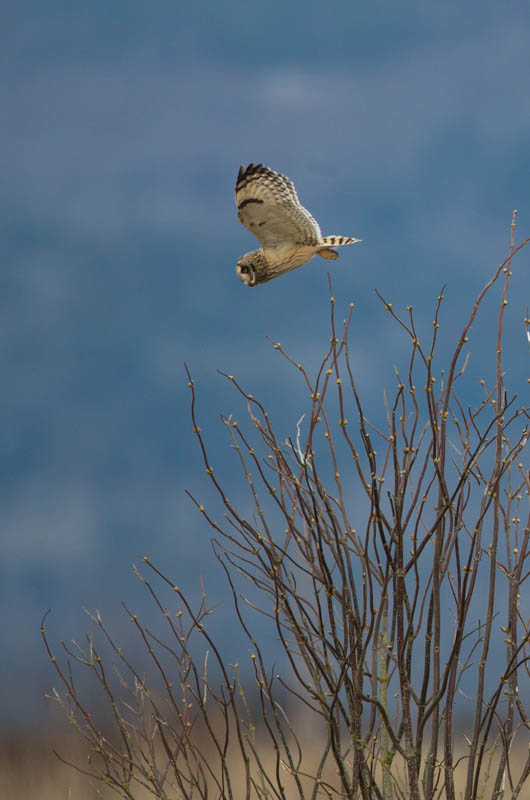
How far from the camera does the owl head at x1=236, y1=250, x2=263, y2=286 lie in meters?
3.62

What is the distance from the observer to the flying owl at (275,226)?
338 centimetres

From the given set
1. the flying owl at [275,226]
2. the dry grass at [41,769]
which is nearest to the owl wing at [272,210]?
the flying owl at [275,226]

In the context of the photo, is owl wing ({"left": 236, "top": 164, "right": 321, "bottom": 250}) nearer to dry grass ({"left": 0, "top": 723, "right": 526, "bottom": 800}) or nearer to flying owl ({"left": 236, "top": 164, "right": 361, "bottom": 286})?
flying owl ({"left": 236, "top": 164, "right": 361, "bottom": 286})

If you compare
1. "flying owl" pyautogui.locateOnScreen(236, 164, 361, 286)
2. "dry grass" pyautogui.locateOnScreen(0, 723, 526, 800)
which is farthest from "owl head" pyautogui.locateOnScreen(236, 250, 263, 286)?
"dry grass" pyautogui.locateOnScreen(0, 723, 526, 800)

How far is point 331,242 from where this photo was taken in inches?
136

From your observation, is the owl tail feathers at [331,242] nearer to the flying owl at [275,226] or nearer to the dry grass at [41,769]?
the flying owl at [275,226]

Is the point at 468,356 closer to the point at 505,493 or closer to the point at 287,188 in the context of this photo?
the point at 505,493

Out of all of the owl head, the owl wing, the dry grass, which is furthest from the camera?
the dry grass

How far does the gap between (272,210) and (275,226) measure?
0.08 metres

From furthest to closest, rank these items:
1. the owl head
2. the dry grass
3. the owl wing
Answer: the dry grass → the owl head → the owl wing

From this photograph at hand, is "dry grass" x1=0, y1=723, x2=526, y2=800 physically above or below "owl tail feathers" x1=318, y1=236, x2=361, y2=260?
below

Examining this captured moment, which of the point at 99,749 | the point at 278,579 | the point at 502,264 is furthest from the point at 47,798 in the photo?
the point at 502,264

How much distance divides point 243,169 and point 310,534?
5.24 ft

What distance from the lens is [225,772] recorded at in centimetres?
254
